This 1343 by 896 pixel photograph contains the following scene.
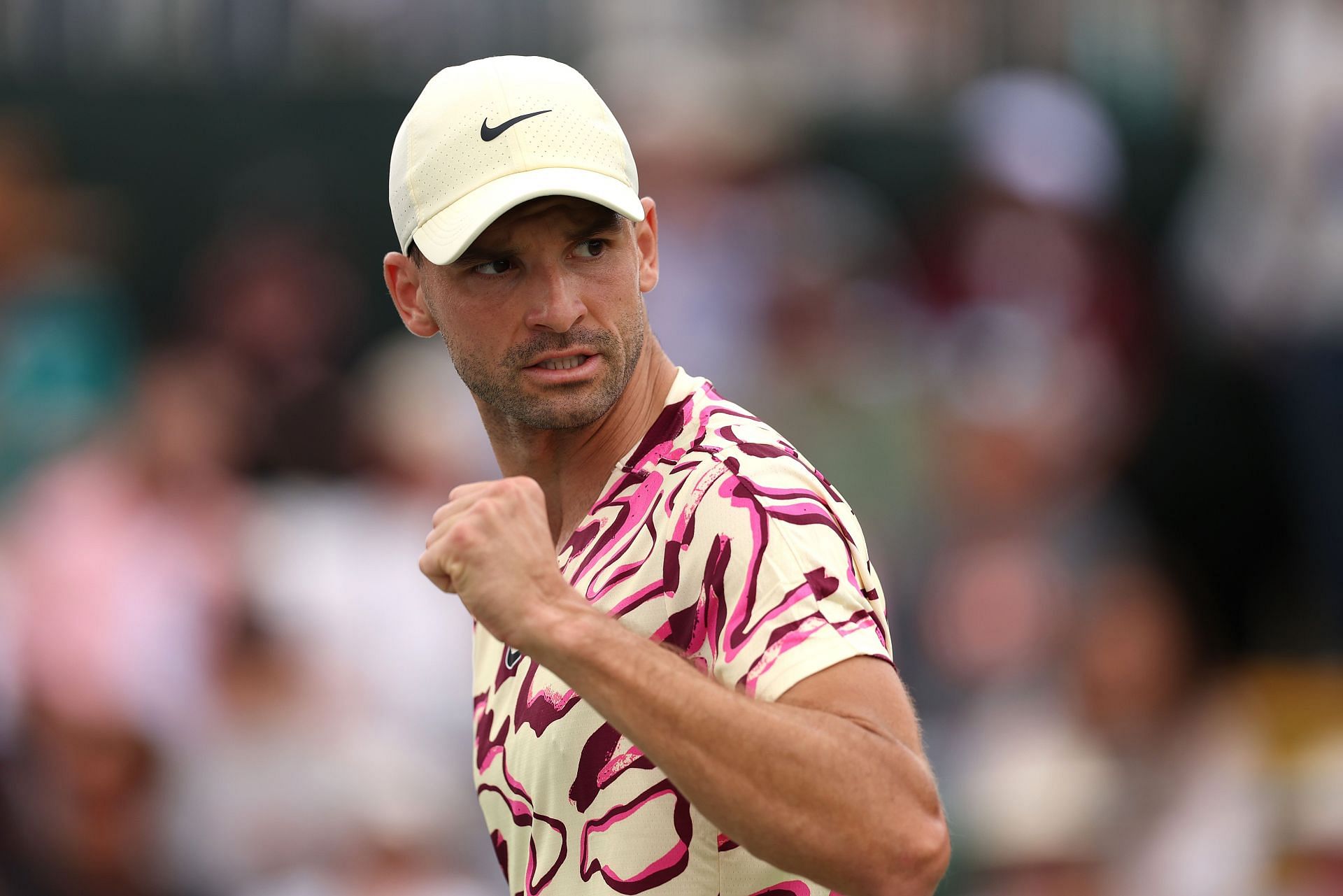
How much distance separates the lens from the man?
236cm

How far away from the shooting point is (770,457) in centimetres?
271

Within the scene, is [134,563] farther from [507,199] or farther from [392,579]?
[507,199]

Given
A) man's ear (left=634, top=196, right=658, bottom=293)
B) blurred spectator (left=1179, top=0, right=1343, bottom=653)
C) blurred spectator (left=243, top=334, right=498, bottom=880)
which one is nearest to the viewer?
man's ear (left=634, top=196, right=658, bottom=293)

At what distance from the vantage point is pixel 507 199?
2.84m

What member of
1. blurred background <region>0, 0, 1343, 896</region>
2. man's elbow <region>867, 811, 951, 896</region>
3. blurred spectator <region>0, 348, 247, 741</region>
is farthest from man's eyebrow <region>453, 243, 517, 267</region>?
blurred spectator <region>0, 348, 247, 741</region>

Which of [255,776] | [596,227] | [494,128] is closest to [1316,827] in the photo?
[255,776]

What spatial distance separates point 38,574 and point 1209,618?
4.66 meters

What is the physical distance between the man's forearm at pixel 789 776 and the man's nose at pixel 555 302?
66 centimetres

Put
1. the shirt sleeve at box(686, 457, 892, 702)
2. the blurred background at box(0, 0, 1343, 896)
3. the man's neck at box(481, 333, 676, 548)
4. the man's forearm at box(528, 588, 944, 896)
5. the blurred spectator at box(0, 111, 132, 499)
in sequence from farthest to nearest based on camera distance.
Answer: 1. the blurred spectator at box(0, 111, 132, 499)
2. the blurred background at box(0, 0, 1343, 896)
3. the man's neck at box(481, 333, 676, 548)
4. the shirt sleeve at box(686, 457, 892, 702)
5. the man's forearm at box(528, 588, 944, 896)

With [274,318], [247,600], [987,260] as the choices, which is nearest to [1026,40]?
[987,260]

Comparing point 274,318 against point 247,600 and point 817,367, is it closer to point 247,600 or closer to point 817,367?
point 247,600

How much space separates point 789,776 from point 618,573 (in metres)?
A: 0.58

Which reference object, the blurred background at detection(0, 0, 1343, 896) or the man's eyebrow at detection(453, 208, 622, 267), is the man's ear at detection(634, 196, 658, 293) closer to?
the man's eyebrow at detection(453, 208, 622, 267)

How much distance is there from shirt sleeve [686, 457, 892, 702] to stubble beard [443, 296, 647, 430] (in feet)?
1.07
